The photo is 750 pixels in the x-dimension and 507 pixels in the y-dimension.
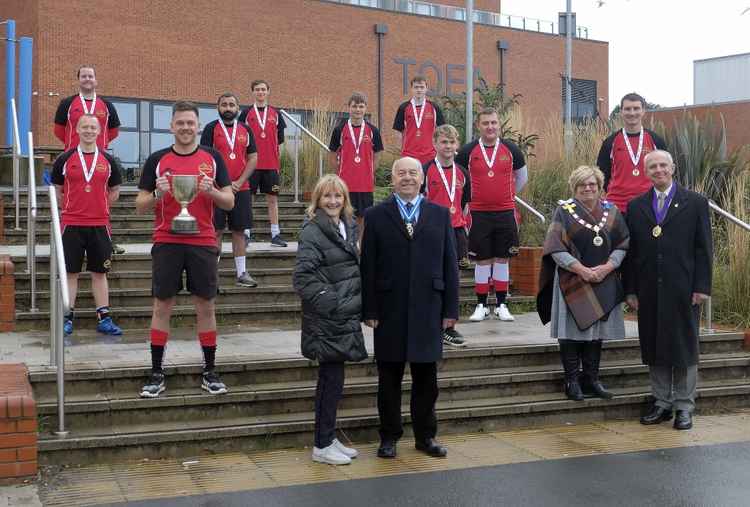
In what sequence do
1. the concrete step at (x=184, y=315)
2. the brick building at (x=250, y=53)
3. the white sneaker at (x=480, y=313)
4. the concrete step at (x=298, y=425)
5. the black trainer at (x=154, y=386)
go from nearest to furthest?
the concrete step at (x=298, y=425) → the black trainer at (x=154, y=386) → the concrete step at (x=184, y=315) → the white sneaker at (x=480, y=313) → the brick building at (x=250, y=53)

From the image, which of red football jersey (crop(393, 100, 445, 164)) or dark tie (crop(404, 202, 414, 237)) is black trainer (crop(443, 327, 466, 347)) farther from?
red football jersey (crop(393, 100, 445, 164))

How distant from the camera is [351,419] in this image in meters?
6.86

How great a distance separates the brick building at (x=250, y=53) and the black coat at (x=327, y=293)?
24.8 metres

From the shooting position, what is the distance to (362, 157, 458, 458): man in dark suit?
21.0 ft

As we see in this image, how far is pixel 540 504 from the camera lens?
17.9ft

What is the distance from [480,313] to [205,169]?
3841mm

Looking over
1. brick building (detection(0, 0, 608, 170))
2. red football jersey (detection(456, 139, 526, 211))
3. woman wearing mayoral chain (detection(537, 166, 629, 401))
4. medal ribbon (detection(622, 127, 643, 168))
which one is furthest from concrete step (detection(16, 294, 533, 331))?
brick building (detection(0, 0, 608, 170))

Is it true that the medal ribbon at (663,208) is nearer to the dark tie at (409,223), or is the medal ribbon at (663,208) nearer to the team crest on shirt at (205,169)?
the dark tie at (409,223)

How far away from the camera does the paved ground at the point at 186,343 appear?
727 centimetres

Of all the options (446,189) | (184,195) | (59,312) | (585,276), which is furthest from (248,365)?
(446,189)

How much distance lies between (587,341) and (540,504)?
2.40 m

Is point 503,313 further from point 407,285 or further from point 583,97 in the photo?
point 583,97

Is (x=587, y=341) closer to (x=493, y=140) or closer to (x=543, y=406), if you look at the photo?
(x=543, y=406)

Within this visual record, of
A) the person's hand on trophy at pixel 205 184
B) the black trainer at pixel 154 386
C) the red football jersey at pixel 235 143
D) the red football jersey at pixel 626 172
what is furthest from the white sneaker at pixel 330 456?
the red football jersey at pixel 235 143
